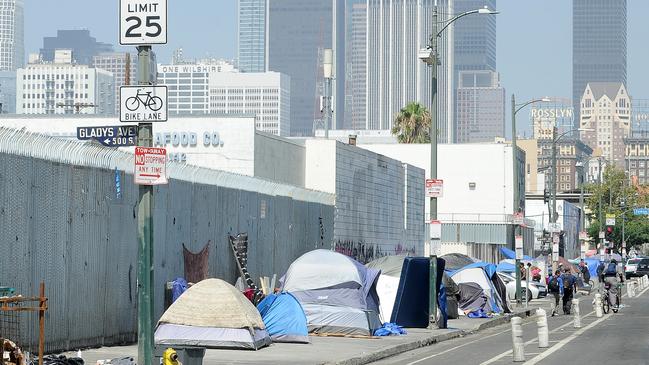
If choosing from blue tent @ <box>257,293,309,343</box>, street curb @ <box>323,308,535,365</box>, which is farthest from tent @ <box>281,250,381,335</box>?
blue tent @ <box>257,293,309,343</box>

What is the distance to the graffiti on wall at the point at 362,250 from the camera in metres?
48.2

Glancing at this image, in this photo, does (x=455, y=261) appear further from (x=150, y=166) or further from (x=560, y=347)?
(x=150, y=166)

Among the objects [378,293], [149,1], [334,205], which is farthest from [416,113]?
[149,1]

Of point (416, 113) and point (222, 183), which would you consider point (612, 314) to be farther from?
point (416, 113)

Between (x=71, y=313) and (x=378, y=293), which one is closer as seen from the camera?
(x=71, y=313)

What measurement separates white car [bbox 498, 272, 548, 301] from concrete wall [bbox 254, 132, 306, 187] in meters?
10.2

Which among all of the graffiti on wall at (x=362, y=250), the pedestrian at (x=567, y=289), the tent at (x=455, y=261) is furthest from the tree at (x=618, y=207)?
the pedestrian at (x=567, y=289)

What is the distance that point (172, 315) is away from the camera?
23.7 metres

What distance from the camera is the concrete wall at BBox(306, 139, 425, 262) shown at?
165 ft

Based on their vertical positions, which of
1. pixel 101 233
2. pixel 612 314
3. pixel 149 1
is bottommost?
pixel 612 314

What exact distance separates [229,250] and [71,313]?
32.5ft

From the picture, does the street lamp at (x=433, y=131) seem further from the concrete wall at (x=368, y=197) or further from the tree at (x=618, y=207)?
the tree at (x=618, y=207)

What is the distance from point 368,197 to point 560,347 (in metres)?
27.4

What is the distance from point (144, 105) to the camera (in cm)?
1692
